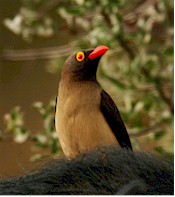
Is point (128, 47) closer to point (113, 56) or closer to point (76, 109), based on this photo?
point (113, 56)

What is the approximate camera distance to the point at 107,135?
102 inches

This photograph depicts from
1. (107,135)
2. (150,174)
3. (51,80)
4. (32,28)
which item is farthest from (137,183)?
(51,80)

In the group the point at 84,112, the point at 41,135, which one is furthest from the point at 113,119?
the point at 41,135

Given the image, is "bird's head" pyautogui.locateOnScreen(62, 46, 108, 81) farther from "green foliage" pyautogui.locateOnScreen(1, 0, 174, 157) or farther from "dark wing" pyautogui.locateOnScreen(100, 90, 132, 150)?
"green foliage" pyautogui.locateOnScreen(1, 0, 174, 157)

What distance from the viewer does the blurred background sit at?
344 cm

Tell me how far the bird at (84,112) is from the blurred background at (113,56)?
1.95 feet

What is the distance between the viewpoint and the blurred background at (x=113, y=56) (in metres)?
3.44

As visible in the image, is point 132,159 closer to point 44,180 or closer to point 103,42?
point 44,180

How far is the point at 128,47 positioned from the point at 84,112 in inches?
45.7

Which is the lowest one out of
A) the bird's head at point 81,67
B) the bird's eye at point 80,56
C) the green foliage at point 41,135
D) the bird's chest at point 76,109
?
the green foliage at point 41,135

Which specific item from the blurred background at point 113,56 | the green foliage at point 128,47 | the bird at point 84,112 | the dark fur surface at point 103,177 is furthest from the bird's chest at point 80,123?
the dark fur surface at point 103,177

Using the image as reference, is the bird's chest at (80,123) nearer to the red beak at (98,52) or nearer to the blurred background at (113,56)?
the red beak at (98,52)

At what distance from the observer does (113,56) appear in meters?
3.90

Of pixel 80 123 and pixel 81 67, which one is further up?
pixel 81 67
